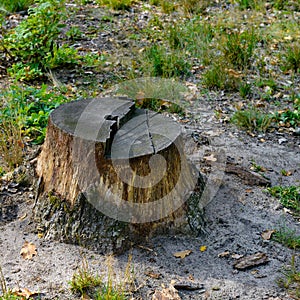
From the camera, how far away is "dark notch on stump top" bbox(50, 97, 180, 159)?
358 centimetres

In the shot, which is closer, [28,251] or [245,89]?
[28,251]

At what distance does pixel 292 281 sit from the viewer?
3426 mm

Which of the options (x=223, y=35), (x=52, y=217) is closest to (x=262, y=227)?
(x=52, y=217)

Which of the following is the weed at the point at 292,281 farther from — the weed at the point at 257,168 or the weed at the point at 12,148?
the weed at the point at 12,148

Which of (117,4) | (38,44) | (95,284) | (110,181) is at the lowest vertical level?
(95,284)

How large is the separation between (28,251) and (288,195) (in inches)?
88.0

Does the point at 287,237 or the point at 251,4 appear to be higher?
the point at 251,4

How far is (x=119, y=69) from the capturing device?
6742 millimetres

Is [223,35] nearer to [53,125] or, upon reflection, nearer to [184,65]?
[184,65]

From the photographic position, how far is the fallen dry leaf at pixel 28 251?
3641 millimetres

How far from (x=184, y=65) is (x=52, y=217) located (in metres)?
3.48

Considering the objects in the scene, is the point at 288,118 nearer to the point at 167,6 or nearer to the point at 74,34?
the point at 74,34

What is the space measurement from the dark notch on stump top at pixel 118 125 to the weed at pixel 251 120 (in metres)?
1.83

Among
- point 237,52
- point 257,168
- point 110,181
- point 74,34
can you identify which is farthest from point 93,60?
point 110,181
